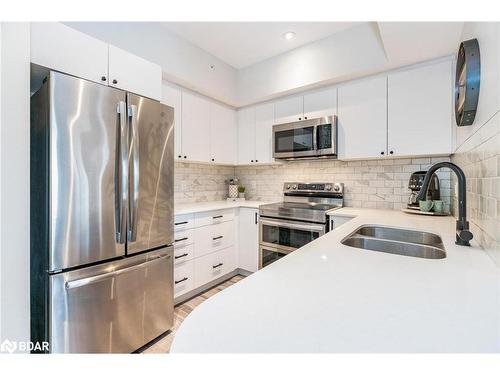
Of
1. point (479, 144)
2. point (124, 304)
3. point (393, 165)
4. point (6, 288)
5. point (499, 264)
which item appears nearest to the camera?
point (499, 264)

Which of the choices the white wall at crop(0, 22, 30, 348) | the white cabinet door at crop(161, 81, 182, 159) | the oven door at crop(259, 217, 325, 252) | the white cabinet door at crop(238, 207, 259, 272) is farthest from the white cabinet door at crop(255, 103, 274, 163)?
the white wall at crop(0, 22, 30, 348)

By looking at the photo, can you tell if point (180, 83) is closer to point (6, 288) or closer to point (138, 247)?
point (138, 247)

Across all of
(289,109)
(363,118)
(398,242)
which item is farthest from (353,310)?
(289,109)

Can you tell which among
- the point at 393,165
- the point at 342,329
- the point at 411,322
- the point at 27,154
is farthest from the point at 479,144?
the point at 27,154

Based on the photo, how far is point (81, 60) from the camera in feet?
5.05

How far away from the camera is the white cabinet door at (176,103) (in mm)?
2336

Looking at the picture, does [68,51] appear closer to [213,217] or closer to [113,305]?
[113,305]

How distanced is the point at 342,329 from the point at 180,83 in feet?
8.41

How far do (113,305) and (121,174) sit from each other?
800 millimetres

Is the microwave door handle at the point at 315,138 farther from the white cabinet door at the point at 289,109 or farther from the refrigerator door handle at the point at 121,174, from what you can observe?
the refrigerator door handle at the point at 121,174

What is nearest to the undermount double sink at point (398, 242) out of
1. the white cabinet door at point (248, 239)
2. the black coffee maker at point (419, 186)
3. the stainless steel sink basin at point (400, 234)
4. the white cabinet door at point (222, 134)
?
the stainless steel sink basin at point (400, 234)

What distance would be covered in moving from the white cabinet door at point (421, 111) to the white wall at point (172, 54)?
5.72 ft

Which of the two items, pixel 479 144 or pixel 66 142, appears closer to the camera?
pixel 479 144

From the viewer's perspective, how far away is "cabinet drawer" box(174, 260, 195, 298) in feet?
7.12
